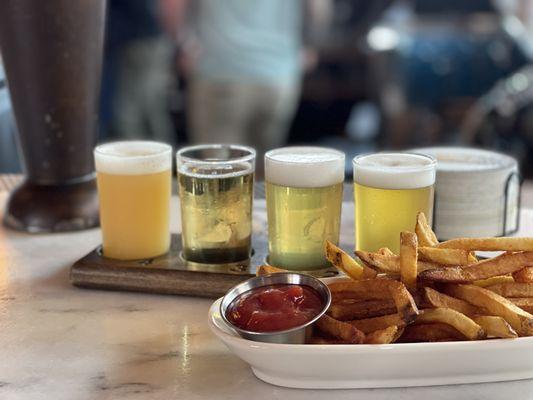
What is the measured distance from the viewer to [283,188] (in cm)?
168

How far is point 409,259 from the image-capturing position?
4.46 ft

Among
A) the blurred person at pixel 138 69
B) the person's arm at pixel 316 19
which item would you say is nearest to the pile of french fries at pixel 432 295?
the blurred person at pixel 138 69

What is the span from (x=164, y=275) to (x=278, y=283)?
0.36m

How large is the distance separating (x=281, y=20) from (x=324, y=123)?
80.3 inches

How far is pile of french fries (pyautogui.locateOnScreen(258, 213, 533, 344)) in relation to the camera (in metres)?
1.28

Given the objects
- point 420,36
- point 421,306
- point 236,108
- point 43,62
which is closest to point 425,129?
point 420,36

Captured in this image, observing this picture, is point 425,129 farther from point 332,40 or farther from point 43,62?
point 43,62

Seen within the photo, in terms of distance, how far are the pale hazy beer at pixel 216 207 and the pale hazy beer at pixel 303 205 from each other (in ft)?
0.20

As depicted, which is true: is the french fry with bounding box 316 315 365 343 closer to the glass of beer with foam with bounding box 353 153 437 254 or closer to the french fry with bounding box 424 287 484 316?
the french fry with bounding box 424 287 484 316

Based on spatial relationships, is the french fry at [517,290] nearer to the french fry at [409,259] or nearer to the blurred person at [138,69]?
the french fry at [409,259]

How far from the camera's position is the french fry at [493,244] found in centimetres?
138

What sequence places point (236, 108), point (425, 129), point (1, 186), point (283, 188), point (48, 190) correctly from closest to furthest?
point (283, 188) → point (48, 190) → point (1, 186) → point (236, 108) → point (425, 129)

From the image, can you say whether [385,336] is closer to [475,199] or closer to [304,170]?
[304,170]

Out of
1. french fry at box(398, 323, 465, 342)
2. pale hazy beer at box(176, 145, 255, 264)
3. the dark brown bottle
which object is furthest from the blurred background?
french fry at box(398, 323, 465, 342)
